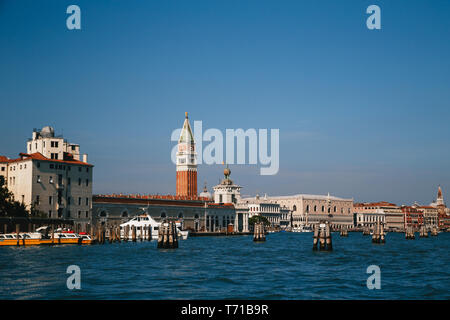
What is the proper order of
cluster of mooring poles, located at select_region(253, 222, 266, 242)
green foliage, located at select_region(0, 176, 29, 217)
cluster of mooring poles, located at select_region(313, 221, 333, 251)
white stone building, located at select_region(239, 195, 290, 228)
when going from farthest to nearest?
white stone building, located at select_region(239, 195, 290, 228)
cluster of mooring poles, located at select_region(253, 222, 266, 242)
green foliage, located at select_region(0, 176, 29, 217)
cluster of mooring poles, located at select_region(313, 221, 333, 251)

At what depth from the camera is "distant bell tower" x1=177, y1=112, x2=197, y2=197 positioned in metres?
118

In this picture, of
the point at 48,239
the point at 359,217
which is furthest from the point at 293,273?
the point at 359,217

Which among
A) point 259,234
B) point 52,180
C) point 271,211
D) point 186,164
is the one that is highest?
point 186,164

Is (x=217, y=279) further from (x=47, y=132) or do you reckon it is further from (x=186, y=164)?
(x=186, y=164)

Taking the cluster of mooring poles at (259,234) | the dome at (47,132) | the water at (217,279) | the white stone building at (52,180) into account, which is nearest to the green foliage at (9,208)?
the white stone building at (52,180)

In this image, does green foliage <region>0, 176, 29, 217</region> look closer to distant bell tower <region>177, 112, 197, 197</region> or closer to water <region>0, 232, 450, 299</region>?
water <region>0, 232, 450, 299</region>

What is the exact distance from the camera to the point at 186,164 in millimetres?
118312

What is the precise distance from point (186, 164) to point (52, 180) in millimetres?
53278

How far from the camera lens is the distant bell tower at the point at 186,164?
11788 centimetres

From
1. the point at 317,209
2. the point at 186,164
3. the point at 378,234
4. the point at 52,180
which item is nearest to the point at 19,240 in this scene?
the point at 52,180

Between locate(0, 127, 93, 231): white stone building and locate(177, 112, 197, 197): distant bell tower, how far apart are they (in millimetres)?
45681

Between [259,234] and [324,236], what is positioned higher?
[324,236]

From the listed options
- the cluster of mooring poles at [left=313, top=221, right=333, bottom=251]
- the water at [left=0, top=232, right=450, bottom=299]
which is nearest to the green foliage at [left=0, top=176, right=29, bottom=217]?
the water at [left=0, top=232, right=450, bottom=299]

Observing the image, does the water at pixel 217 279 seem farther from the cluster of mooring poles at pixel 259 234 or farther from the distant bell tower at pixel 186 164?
the distant bell tower at pixel 186 164
